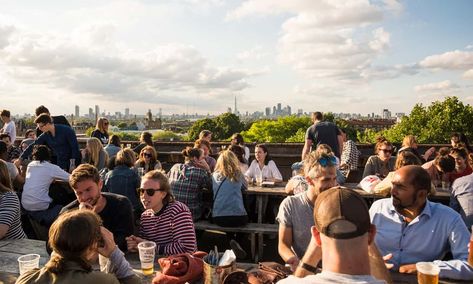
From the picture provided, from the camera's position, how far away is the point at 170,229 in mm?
3115

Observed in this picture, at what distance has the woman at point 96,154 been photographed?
611 centimetres

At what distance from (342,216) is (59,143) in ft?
18.9

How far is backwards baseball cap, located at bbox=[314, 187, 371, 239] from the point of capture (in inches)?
58.8

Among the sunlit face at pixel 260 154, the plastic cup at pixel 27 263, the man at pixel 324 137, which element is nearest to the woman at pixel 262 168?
the sunlit face at pixel 260 154

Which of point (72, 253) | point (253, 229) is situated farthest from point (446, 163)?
point (72, 253)

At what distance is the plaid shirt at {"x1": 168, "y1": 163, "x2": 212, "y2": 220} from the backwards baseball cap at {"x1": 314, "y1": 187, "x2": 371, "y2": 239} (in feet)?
11.9

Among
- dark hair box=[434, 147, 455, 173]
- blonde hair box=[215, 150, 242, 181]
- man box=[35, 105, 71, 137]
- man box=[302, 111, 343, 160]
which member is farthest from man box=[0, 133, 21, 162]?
dark hair box=[434, 147, 455, 173]

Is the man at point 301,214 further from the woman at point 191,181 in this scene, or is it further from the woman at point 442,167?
the woman at point 442,167

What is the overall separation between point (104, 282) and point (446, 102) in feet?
143

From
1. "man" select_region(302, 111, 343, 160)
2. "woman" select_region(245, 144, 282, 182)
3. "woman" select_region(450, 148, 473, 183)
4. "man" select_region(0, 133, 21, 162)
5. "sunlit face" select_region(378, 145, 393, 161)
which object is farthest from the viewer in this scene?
"man" select_region(0, 133, 21, 162)

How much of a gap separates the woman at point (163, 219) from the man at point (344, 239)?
61.7 inches

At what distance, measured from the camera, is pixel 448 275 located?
7.90 feet

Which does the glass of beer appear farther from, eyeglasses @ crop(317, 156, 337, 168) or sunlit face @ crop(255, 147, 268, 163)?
sunlit face @ crop(255, 147, 268, 163)

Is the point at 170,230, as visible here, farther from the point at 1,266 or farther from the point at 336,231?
the point at 336,231
